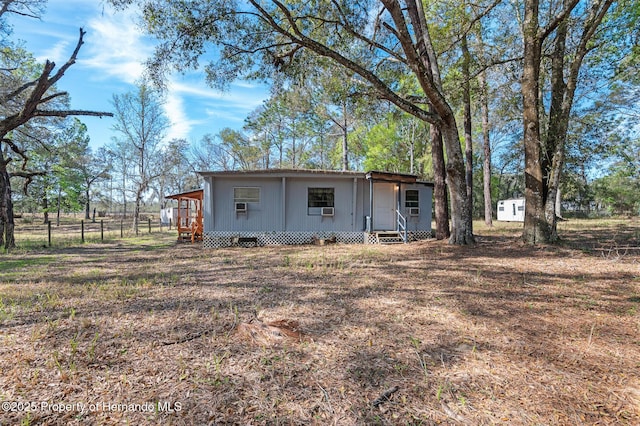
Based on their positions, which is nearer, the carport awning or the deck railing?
the carport awning

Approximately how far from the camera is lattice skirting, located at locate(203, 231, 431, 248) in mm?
11125

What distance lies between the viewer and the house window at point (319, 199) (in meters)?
11.6

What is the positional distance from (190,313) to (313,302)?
1.57 meters

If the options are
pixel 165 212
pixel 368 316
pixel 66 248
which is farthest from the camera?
pixel 165 212

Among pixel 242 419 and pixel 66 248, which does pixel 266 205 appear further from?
pixel 242 419

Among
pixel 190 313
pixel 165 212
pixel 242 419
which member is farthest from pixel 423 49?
pixel 165 212

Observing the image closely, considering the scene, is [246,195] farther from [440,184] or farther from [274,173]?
[440,184]

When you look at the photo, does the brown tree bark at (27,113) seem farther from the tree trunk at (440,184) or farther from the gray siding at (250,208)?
the tree trunk at (440,184)

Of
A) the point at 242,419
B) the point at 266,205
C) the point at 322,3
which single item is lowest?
the point at 242,419

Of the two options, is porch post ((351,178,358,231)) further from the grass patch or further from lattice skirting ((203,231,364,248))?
the grass patch

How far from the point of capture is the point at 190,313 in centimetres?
364

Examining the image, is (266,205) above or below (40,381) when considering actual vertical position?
above

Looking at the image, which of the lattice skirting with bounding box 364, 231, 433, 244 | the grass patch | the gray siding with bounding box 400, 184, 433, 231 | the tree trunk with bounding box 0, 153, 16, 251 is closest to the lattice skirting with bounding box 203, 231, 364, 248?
the lattice skirting with bounding box 364, 231, 433, 244

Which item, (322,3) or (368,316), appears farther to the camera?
(322,3)
